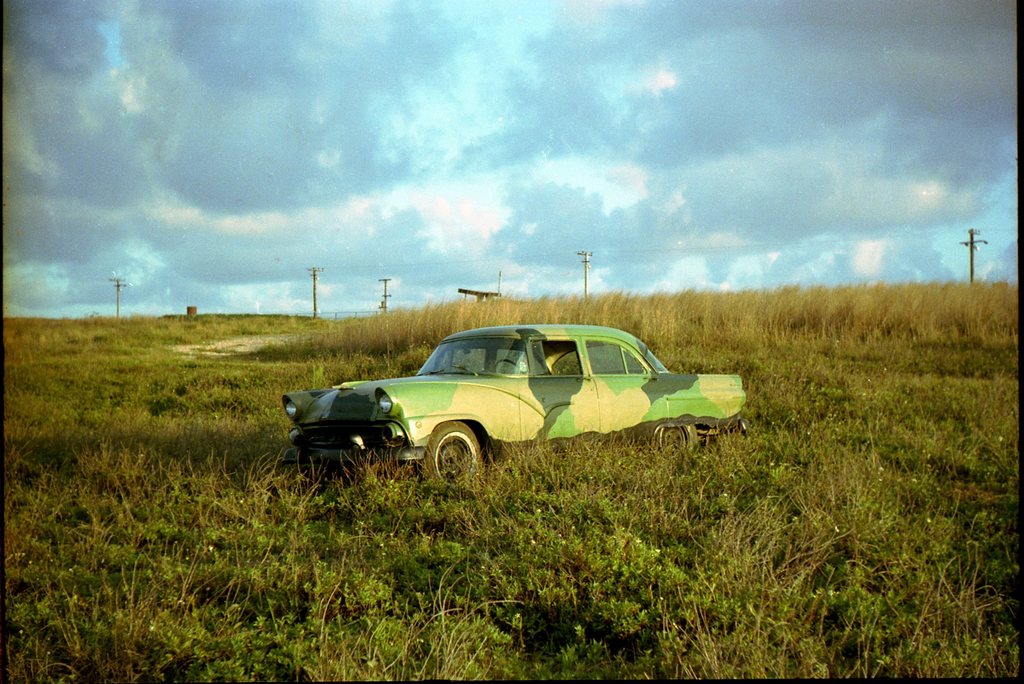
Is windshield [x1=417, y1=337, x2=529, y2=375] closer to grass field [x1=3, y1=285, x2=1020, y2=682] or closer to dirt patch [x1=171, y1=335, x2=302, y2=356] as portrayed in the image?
grass field [x1=3, y1=285, x2=1020, y2=682]

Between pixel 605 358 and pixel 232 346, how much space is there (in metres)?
19.7

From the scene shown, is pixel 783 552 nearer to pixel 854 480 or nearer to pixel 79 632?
pixel 854 480

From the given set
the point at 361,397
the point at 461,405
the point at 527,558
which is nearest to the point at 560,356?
the point at 461,405

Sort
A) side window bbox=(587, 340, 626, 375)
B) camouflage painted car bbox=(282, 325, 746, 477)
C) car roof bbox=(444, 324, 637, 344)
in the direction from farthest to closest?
side window bbox=(587, 340, 626, 375), car roof bbox=(444, 324, 637, 344), camouflage painted car bbox=(282, 325, 746, 477)

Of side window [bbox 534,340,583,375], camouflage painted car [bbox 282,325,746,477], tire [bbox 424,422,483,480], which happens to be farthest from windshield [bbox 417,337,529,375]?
tire [bbox 424,422,483,480]

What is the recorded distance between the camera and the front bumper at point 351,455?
6.08 metres

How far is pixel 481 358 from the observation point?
7098 millimetres

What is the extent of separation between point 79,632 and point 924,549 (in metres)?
5.48

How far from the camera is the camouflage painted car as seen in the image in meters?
6.20

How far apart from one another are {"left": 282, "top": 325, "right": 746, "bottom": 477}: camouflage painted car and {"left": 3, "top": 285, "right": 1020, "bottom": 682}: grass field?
0.90 ft

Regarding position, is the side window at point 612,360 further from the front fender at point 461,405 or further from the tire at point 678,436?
the front fender at point 461,405

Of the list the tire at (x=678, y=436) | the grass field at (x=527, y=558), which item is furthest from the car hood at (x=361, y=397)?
the tire at (x=678, y=436)

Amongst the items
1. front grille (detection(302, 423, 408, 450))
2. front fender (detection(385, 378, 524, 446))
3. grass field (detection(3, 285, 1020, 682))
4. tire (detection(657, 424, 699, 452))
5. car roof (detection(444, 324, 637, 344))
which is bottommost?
grass field (detection(3, 285, 1020, 682))

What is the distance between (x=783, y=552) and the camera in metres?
5.08
